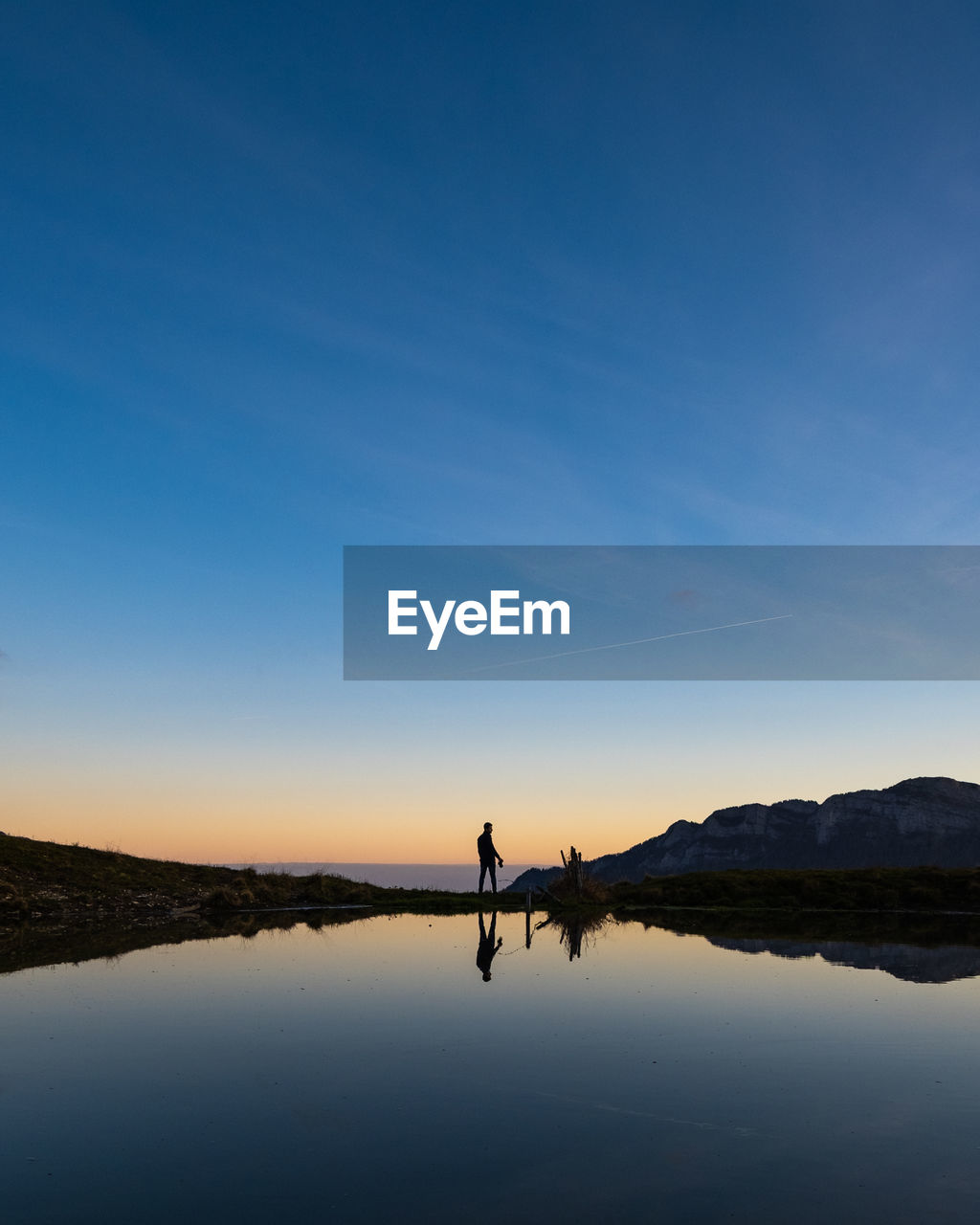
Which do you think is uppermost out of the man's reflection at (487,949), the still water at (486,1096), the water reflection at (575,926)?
the still water at (486,1096)

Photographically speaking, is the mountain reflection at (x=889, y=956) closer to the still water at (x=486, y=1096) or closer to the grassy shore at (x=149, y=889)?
the still water at (x=486, y=1096)

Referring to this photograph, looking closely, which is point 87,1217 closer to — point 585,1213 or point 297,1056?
point 585,1213

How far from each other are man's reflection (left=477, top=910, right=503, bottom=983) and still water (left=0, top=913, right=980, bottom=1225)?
0.63 metres

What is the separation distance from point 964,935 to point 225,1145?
25.3 m

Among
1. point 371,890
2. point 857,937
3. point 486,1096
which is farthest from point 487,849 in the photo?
point 486,1096

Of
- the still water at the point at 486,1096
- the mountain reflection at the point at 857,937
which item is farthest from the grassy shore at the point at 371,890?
the still water at the point at 486,1096

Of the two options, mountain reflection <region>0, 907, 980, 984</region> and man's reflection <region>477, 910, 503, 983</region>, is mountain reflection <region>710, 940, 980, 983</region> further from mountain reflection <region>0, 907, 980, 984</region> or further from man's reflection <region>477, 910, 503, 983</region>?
man's reflection <region>477, 910, 503, 983</region>

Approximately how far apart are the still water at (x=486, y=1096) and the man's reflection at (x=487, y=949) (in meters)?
0.63

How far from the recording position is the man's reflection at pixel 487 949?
20.2 meters

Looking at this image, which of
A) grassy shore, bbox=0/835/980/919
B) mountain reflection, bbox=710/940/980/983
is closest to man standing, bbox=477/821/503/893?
grassy shore, bbox=0/835/980/919

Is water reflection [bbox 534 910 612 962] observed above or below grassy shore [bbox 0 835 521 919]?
below

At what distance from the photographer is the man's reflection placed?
2020 centimetres

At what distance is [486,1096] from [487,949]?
45.1 ft

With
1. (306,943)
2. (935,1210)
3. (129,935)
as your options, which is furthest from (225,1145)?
(129,935)
